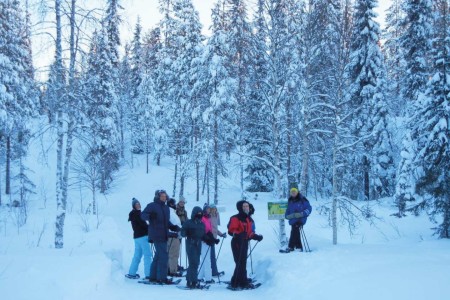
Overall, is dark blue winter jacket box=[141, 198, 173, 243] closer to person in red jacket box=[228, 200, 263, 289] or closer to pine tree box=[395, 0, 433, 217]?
person in red jacket box=[228, 200, 263, 289]

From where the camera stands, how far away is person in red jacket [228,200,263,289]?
31.8 feet

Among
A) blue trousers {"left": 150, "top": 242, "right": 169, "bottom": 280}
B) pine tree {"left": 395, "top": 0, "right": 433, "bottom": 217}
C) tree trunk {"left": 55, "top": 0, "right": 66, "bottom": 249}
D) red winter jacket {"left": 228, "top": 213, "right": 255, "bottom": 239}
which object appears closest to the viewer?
red winter jacket {"left": 228, "top": 213, "right": 255, "bottom": 239}

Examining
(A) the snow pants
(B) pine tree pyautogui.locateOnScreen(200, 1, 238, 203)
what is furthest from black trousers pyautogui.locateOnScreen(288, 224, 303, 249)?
(B) pine tree pyautogui.locateOnScreen(200, 1, 238, 203)

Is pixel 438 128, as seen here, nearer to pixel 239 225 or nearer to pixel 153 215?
pixel 239 225

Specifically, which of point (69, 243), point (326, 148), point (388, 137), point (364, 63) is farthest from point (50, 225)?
point (388, 137)

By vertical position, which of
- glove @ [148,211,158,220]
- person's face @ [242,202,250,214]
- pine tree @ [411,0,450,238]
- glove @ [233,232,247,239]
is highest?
pine tree @ [411,0,450,238]

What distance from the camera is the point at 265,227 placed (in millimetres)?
19656

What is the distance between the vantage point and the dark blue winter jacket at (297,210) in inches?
436

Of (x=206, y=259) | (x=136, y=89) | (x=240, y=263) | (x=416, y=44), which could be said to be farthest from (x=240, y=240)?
(x=136, y=89)

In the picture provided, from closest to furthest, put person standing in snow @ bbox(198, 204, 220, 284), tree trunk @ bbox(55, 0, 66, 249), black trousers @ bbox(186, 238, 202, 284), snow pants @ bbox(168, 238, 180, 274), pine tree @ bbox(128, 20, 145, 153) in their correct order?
black trousers @ bbox(186, 238, 202, 284) < person standing in snow @ bbox(198, 204, 220, 284) < snow pants @ bbox(168, 238, 180, 274) < tree trunk @ bbox(55, 0, 66, 249) < pine tree @ bbox(128, 20, 145, 153)

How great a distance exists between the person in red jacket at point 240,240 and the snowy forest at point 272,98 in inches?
104

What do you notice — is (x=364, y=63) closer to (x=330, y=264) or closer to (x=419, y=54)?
(x=419, y=54)

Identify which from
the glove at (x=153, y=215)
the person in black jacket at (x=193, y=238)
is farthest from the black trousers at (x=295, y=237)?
the glove at (x=153, y=215)

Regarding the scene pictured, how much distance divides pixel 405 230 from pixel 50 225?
16079 millimetres
